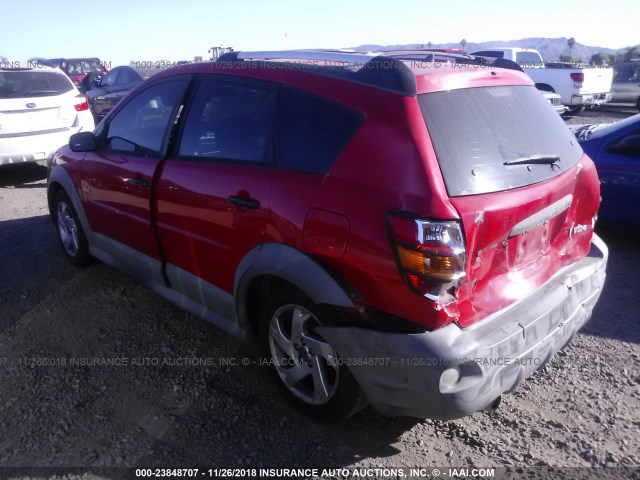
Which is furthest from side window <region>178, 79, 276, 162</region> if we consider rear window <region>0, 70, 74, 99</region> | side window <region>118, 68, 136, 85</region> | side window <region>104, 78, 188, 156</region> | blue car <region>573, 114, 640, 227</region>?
side window <region>118, 68, 136, 85</region>

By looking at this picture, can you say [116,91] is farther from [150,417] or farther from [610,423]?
[610,423]

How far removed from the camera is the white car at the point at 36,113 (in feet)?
25.6

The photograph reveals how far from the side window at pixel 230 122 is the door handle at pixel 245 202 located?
224mm

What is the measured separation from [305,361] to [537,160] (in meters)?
1.55

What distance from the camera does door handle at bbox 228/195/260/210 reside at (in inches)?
111

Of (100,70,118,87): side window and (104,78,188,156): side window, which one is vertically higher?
(104,78,188,156): side window

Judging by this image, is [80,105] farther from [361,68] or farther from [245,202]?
[361,68]

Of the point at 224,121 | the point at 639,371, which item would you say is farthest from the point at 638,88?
the point at 224,121

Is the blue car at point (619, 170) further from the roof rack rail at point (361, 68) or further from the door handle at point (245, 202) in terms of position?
the door handle at point (245, 202)

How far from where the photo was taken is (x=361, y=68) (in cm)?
Answer: 271

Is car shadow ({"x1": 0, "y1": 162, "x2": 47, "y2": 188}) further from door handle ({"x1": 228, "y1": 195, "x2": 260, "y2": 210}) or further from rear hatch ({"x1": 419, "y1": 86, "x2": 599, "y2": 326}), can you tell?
rear hatch ({"x1": 419, "y1": 86, "x2": 599, "y2": 326})

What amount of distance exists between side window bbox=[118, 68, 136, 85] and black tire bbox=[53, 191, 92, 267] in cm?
1013

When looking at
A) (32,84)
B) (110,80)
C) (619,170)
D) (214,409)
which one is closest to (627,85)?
(619,170)

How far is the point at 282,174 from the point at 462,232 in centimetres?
94
